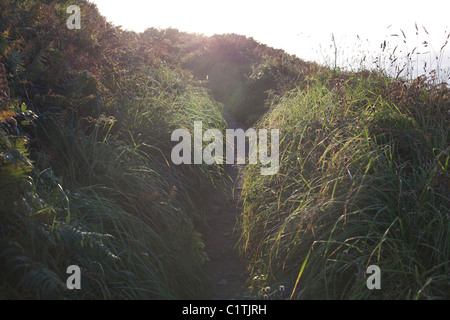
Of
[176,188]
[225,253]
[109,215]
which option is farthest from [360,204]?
[109,215]

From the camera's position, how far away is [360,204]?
326cm

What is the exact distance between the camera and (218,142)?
256 inches

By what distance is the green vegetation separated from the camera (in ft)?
9.03

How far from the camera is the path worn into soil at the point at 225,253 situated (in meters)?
3.68

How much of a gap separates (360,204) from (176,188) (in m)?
1.97

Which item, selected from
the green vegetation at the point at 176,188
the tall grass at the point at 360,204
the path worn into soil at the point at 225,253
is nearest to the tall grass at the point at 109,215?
the green vegetation at the point at 176,188

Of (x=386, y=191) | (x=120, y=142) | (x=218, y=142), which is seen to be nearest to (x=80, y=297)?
(x=120, y=142)

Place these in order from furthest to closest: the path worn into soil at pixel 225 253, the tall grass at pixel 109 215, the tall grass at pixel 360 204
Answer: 1. the path worn into soil at pixel 225 253
2. the tall grass at pixel 360 204
3. the tall grass at pixel 109 215

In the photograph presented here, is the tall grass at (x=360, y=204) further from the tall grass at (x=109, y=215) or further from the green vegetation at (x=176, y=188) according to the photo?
the tall grass at (x=109, y=215)

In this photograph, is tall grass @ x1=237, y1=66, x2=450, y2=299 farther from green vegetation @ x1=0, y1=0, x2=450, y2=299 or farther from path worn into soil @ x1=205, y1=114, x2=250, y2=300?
path worn into soil @ x1=205, y1=114, x2=250, y2=300

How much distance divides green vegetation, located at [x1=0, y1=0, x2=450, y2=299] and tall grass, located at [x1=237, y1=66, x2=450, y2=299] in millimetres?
14

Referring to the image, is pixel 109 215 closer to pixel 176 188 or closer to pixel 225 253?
pixel 176 188

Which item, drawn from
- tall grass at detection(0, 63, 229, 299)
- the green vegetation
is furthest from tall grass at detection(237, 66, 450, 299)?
tall grass at detection(0, 63, 229, 299)

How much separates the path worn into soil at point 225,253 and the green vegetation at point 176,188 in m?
0.16
